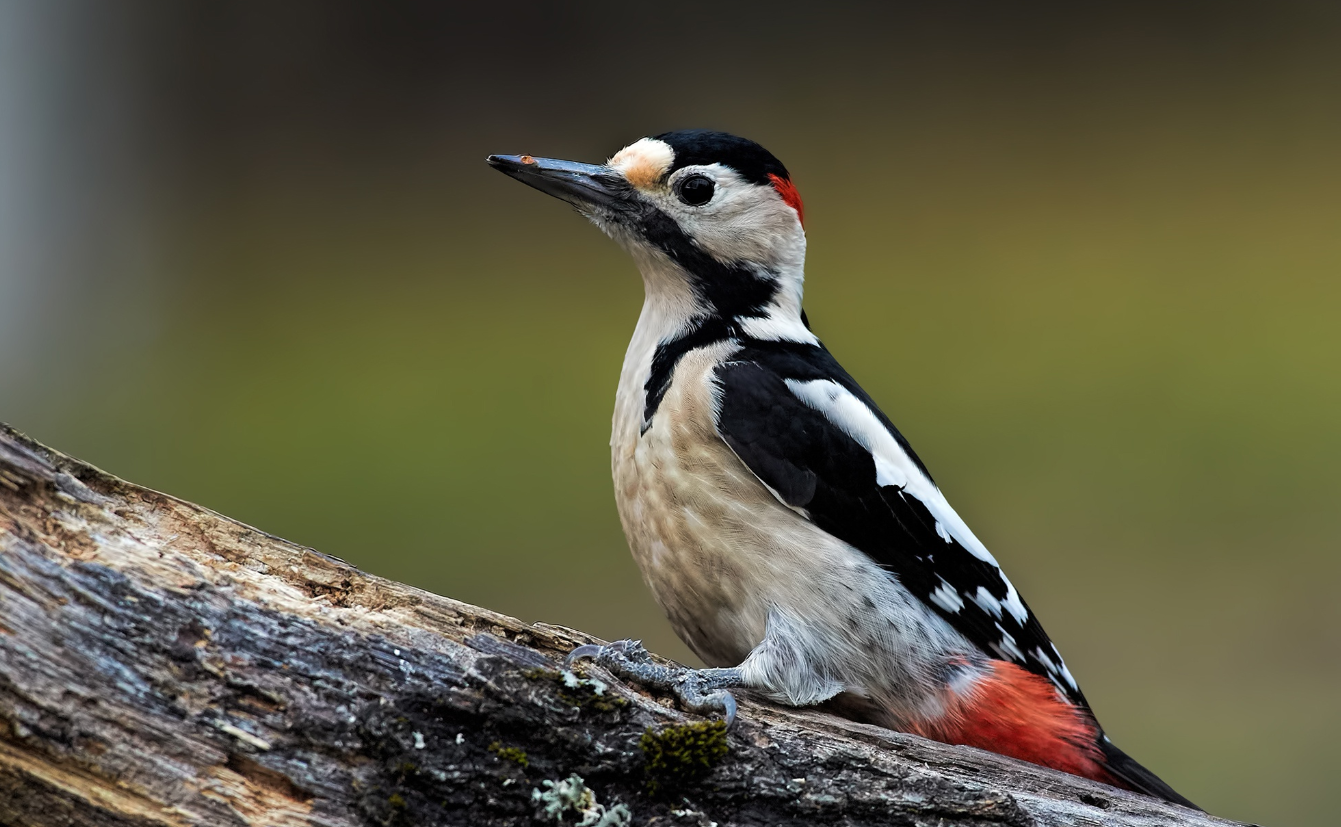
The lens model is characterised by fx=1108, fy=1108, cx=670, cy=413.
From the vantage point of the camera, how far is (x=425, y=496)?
4.69 m

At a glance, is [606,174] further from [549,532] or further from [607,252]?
[607,252]

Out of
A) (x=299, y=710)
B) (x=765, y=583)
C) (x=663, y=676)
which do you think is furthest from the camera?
(x=765, y=583)

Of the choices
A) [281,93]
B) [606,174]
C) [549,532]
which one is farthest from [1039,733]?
[281,93]

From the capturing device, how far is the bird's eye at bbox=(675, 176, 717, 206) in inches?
73.6

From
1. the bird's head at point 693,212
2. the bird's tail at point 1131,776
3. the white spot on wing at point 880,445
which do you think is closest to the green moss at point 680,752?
the white spot on wing at point 880,445

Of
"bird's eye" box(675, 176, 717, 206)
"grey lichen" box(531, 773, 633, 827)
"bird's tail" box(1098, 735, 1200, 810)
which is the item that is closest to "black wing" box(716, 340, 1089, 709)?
"bird's tail" box(1098, 735, 1200, 810)

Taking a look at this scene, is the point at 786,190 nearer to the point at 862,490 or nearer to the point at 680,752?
the point at 862,490

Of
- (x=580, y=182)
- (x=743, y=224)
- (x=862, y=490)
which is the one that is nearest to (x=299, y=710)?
(x=862, y=490)

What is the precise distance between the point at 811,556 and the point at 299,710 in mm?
730

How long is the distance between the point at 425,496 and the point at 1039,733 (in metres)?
3.44

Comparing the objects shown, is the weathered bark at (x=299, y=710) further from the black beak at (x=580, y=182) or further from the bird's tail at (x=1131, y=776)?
the black beak at (x=580, y=182)

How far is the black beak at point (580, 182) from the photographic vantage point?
72.1 inches

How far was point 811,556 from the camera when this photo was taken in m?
1.60

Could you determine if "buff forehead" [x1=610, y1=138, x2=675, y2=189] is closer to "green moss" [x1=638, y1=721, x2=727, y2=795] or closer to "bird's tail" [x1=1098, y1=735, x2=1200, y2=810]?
"green moss" [x1=638, y1=721, x2=727, y2=795]
